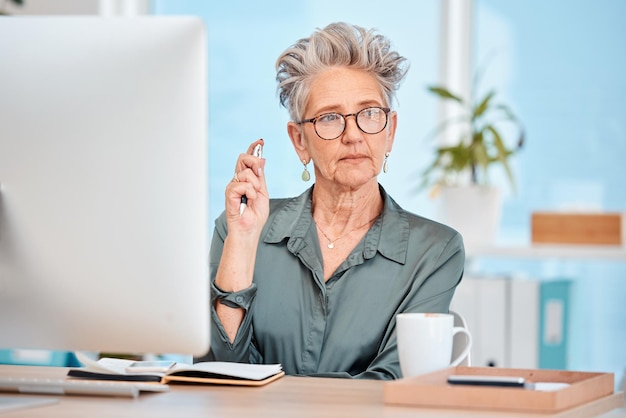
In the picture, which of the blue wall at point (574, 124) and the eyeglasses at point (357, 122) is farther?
the blue wall at point (574, 124)

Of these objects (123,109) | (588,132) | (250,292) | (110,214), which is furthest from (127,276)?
(588,132)

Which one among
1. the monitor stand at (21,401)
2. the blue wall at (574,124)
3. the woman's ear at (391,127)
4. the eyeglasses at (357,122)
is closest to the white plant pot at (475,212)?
the blue wall at (574,124)

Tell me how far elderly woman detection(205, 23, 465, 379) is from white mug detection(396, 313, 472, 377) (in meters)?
0.31

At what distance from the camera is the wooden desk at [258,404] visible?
1346 mm

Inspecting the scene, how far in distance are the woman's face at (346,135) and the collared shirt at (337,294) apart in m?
0.12

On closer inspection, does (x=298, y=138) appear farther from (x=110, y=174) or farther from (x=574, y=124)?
(x=574, y=124)

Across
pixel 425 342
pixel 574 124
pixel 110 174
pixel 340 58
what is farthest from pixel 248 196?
pixel 574 124

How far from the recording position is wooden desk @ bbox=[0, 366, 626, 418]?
1.35m

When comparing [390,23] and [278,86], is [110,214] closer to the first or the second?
[278,86]

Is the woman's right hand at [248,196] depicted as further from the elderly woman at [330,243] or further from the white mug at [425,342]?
the white mug at [425,342]

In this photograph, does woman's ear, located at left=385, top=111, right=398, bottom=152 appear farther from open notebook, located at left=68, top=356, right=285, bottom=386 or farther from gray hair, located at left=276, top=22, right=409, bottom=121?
open notebook, located at left=68, top=356, right=285, bottom=386

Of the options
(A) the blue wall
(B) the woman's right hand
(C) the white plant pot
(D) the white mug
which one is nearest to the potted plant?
(C) the white plant pot

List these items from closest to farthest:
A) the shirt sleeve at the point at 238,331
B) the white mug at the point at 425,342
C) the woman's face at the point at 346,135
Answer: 1. the white mug at the point at 425,342
2. the shirt sleeve at the point at 238,331
3. the woman's face at the point at 346,135

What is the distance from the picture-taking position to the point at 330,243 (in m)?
2.20
